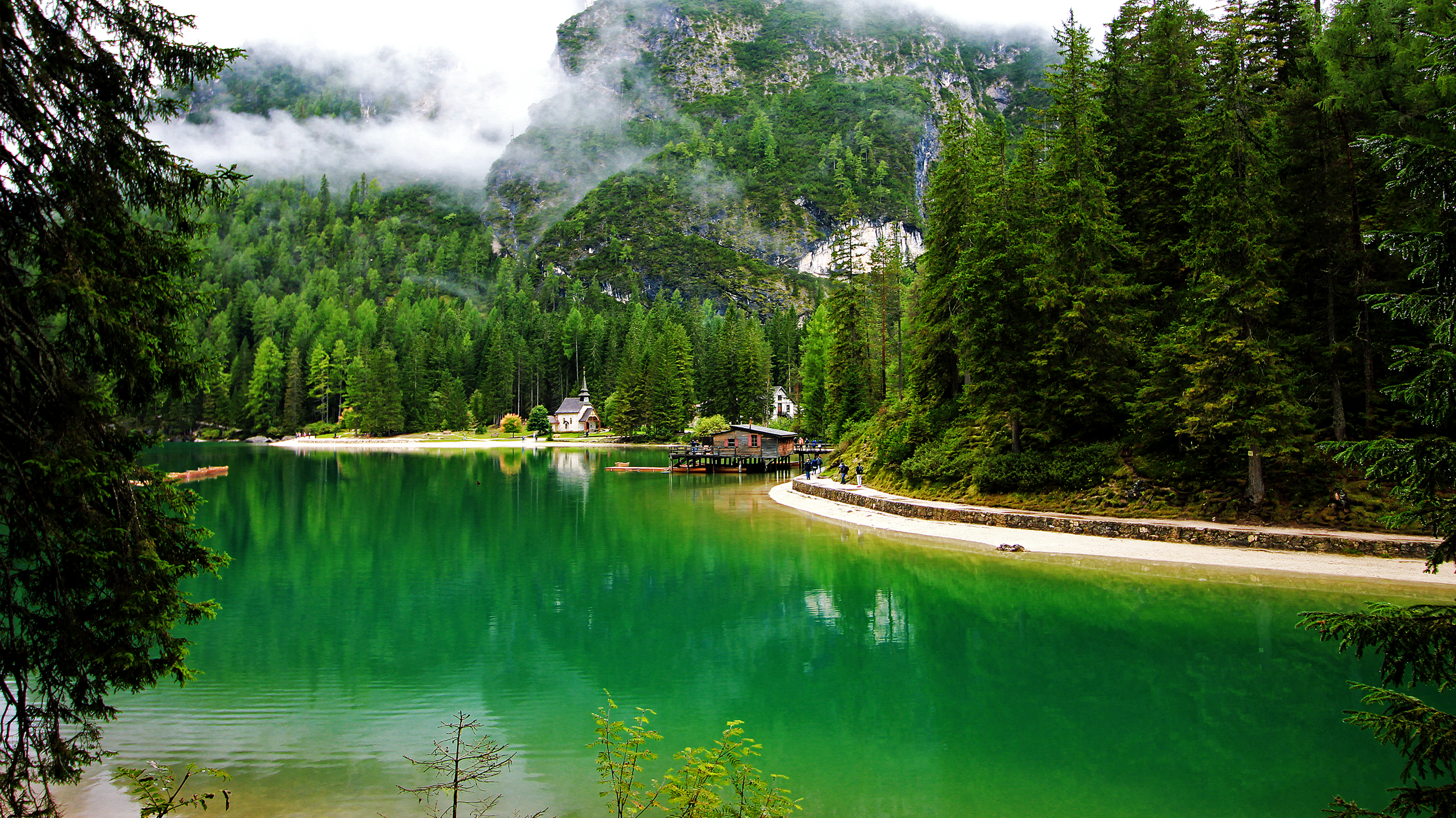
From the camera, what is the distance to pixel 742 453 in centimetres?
5919

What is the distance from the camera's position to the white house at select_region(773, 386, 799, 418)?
9662 cm

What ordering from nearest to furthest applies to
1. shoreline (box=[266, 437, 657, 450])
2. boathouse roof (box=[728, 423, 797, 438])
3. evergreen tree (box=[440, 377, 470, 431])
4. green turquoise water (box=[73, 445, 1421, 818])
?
green turquoise water (box=[73, 445, 1421, 818]), boathouse roof (box=[728, 423, 797, 438]), shoreline (box=[266, 437, 657, 450]), evergreen tree (box=[440, 377, 470, 431])

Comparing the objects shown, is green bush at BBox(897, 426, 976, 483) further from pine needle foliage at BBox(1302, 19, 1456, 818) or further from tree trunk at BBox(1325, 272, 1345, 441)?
pine needle foliage at BBox(1302, 19, 1456, 818)

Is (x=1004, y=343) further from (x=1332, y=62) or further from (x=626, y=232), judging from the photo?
(x=626, y=232)

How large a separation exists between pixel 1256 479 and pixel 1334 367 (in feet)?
14.1

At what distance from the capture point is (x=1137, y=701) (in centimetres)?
1102

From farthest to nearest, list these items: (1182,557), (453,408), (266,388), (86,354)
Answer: (266,388)
(453,408)
(1182,557)
(86,354)

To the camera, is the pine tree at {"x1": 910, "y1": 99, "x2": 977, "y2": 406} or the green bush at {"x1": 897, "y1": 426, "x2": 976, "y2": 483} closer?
the green bush at {"x1": 897, "y1": 426, "x2": 976, "y2": 483}

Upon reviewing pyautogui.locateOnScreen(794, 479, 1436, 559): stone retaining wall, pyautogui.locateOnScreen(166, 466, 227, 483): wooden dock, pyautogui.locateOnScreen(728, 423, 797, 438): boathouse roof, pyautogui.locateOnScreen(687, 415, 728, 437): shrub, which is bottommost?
pyautogui.locateOnScreen(794, 479, 1436, 559): stone retaining wall

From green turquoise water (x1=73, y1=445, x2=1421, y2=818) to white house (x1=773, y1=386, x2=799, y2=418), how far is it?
72715mm

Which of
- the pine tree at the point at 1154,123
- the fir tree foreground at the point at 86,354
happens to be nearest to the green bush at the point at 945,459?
the pine tree at the point at 1154,123

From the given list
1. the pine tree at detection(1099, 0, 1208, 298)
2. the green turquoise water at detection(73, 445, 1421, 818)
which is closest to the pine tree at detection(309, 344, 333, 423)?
the green turquoise water at detection(73, 445, 1421, 818)

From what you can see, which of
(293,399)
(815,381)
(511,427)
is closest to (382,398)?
(293,399)

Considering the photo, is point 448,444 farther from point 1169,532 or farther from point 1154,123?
point 1169,532
